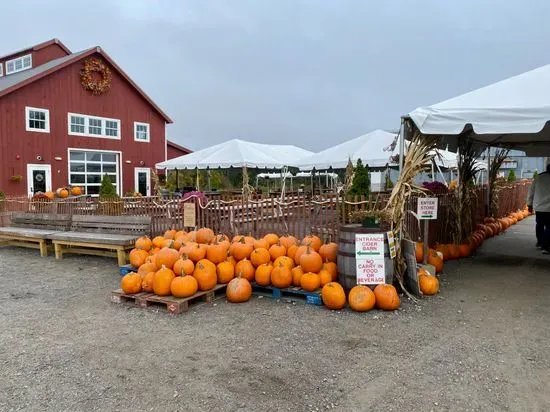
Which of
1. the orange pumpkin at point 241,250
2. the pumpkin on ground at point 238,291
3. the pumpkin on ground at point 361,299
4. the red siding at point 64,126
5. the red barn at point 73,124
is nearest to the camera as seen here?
the pumpkin on ground at point 361,299

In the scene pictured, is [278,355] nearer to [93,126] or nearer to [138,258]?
[138,258]

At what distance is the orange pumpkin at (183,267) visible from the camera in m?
5.30

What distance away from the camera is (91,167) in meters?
20.5

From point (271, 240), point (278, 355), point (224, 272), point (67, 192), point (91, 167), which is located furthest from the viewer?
point (91, 167)

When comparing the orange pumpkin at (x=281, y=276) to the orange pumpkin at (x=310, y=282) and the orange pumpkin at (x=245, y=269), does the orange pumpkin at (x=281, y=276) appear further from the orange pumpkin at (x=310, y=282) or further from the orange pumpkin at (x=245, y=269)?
the orange pumpkin at (x=245, y=269)

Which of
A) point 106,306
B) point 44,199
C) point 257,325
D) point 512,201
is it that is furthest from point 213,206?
point 512,201

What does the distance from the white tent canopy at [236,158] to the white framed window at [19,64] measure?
463 inches

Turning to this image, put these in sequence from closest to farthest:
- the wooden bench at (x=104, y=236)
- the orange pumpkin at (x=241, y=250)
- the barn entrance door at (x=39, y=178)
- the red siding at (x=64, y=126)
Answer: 1. the orange pumpkin at (x=241, y=250)
2. the wooden bench at (x=104, y=236)
3. the red siding at (x=64, y=126)
4. the barn entrance door at (x=39, y=178)

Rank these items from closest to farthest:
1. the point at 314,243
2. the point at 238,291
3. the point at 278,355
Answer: the point at 278,355 < the point at 238,291 < the point at 314,243

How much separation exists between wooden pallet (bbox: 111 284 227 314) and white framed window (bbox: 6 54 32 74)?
70.9 feet

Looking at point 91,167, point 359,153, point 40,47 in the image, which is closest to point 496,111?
point 359,153

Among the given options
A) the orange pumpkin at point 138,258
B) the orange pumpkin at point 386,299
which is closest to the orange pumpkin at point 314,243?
the orange pumpkin at point 386,299

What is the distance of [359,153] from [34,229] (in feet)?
27.5

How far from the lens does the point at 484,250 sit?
353 inches
